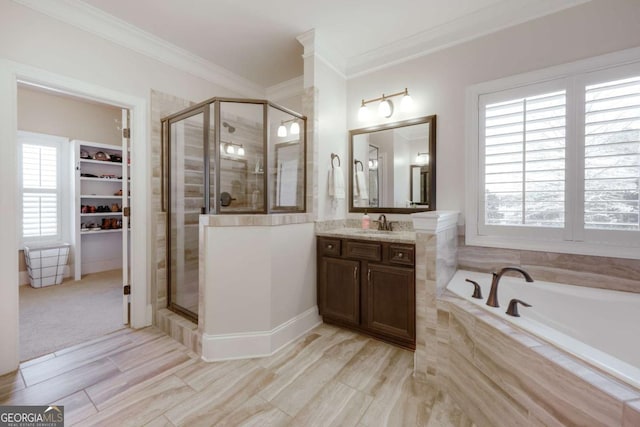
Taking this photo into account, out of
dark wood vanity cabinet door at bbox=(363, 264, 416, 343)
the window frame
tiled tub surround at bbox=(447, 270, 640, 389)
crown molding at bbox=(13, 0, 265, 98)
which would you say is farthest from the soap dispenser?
the window frame

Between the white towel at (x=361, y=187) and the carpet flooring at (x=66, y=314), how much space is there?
2.75 m

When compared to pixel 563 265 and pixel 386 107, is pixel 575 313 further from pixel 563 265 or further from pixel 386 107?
pixel 386 107

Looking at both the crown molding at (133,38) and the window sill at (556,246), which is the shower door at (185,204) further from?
the window sill at (556,246)

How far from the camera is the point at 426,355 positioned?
1.79m

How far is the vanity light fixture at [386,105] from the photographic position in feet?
8.63

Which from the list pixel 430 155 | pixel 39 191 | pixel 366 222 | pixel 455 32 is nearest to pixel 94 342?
pixel 366 222

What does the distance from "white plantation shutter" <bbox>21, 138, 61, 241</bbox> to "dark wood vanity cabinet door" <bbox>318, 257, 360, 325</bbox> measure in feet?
14.6

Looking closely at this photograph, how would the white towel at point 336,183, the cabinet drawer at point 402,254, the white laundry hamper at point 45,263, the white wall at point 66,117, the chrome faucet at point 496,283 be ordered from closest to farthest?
the chrome faucet at point 496,283
the cabinet drawer at point 402,254
the white towel at point 336,183
the white laundry hamper at point 45,263
the white wall at point 66,117

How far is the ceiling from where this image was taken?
213cm

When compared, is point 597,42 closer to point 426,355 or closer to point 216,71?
point 426,355

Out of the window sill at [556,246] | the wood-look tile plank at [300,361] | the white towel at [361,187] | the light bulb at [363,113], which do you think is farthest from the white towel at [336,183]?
the wood-look tile plank at [300,361]

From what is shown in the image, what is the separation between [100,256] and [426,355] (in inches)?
208

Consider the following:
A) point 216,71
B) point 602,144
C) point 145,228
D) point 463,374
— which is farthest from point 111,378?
point 602,144

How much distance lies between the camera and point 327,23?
2.37 meters
